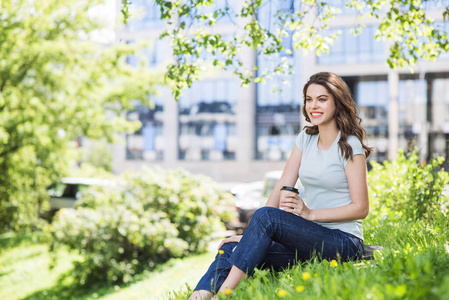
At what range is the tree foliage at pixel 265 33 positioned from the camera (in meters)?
4.84

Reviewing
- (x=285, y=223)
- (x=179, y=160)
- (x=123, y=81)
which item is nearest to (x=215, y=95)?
(x=179, y=160)

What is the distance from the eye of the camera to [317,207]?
314cm

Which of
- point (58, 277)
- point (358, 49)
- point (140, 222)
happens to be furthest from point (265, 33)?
point (358, 49)

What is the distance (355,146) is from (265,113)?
33583 millimetres

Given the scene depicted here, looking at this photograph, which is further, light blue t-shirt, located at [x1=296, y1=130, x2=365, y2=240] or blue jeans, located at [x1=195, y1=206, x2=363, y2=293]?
light blue t-shirt, located at [x1=296, y1=130, x2=365, y2=240]

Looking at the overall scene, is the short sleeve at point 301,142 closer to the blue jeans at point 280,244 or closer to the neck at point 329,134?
the neck at point 329,134

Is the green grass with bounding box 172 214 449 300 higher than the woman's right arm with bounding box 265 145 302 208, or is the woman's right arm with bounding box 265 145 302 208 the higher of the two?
the woman's right arm with bounding box 265 145 302 208

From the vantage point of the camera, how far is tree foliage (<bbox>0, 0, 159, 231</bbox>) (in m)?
11.0

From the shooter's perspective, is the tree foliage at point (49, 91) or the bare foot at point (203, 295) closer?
the bare foot at point (203, 295)

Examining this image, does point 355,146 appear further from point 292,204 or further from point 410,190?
point 410,190

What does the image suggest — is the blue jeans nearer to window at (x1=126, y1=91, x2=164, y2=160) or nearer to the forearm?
the forearm

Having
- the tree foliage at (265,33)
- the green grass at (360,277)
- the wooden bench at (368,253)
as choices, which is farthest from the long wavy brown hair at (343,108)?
the tree foliage at (265,33)

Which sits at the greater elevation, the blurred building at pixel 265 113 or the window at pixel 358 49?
the window at pixel 358 49

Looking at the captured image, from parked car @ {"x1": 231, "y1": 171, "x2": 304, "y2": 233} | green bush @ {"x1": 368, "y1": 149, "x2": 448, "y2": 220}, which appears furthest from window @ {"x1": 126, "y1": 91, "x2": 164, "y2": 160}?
green bush @ {"x1": 368, "y1": 149, "x2": 448, "y2": 220}
